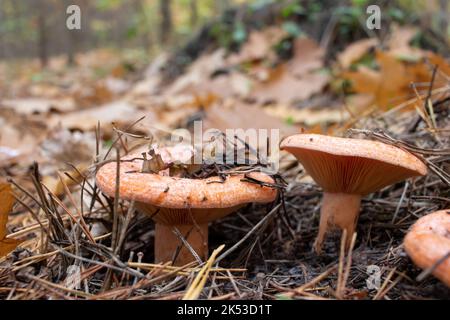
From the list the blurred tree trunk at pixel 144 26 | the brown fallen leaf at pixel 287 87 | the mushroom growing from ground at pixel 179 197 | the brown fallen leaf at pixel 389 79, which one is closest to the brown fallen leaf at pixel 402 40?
the brown fallen leaf at pixel 287 87

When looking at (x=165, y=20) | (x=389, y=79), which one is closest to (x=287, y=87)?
(x=389, y=79)

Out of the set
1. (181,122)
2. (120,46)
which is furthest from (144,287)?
(120,46)

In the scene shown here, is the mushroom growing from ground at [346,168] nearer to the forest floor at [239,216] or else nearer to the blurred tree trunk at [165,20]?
the forest floor at [239,216]

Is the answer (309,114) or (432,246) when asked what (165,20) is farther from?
(432,246)

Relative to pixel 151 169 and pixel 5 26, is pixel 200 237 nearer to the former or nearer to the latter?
pixel 151 169

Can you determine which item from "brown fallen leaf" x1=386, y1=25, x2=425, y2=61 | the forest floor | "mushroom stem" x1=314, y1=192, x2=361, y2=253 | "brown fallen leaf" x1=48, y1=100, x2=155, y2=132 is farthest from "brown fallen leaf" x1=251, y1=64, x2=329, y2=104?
"mushroom stem" x1=314, y1=192, x2=361, y2=253

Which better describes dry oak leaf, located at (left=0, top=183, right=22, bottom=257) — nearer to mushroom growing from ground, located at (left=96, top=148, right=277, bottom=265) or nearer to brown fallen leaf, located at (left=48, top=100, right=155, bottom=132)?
mushroom growing from ground, located at (left=96, top=148, right=277, bottom=265)

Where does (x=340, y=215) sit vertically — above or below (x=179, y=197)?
below
